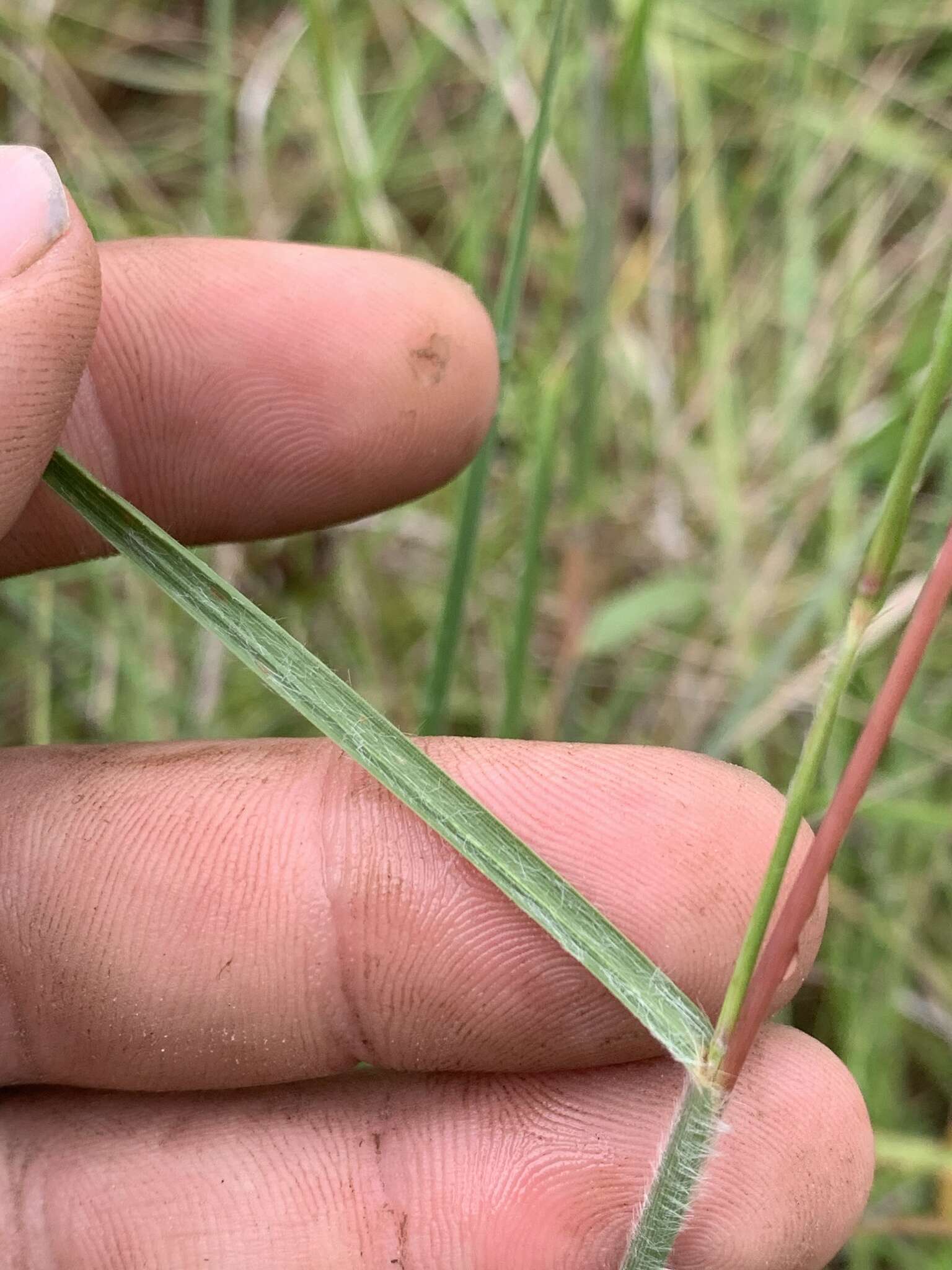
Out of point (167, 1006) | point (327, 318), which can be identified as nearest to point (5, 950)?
point (167, 1006)

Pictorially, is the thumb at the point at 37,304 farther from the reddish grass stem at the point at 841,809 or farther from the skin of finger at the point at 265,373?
the reddish grass stem at the point at 841,809

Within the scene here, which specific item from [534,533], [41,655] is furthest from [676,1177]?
[41,655]

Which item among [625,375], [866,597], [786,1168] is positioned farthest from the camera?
[625,375]

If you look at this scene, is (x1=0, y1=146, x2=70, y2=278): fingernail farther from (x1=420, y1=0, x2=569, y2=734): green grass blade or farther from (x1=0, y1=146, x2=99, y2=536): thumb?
(x1=420, y1=0, x2=569, y2=734): green grass blade

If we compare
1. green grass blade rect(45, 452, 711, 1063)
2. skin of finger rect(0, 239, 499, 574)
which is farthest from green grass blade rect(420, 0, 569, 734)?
green grass blade rect(45, 452, 711, 1063)

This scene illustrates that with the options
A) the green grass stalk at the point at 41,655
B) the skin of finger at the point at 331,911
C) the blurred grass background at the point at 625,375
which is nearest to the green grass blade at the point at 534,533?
the blurred grass background at the point at 625,375

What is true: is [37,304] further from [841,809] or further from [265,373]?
[841,809]
